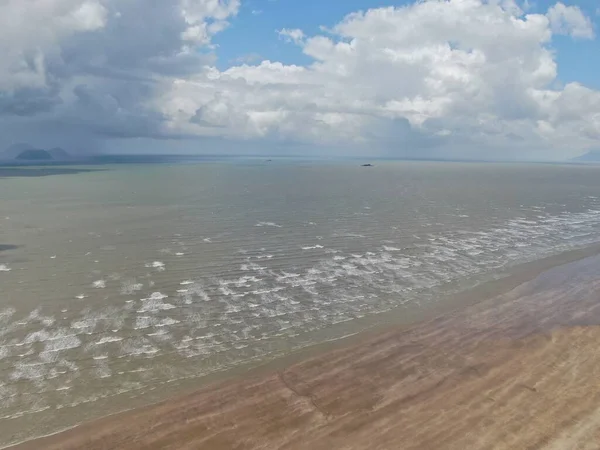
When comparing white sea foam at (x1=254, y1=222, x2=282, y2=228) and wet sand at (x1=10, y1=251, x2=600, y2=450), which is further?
white sea foam at (x1=254, y1=222, x2=282, y2=228)

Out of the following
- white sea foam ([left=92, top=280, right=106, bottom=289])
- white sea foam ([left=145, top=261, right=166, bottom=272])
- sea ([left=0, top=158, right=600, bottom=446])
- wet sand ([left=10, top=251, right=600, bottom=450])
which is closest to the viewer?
wet sand ([left=10, top=251, right=600, bottom=450])

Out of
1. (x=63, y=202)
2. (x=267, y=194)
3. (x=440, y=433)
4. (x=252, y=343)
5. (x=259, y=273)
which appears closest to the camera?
(x=440, y=433)

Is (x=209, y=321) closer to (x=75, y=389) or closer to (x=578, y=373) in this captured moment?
(x=75, y=389)

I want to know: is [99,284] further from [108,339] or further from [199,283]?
[108,339]

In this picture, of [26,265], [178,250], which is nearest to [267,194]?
[178,250]

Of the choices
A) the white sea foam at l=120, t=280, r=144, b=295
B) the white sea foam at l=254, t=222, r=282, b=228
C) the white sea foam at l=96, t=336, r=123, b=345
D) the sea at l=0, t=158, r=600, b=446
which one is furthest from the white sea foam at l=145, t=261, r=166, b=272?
the white sea foam at l=254, t=222, r=282, b=228

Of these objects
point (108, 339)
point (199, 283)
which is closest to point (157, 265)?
point (199, 283)

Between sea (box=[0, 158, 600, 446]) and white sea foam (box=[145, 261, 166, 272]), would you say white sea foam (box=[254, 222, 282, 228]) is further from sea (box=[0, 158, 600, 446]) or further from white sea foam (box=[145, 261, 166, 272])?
white sea foam (box=[145, 261, 166, 272])
